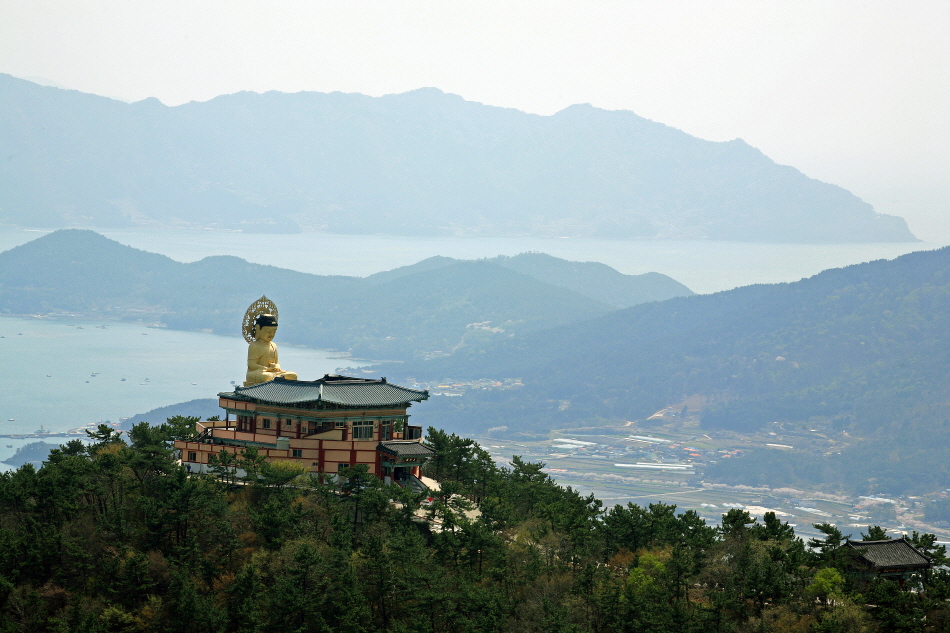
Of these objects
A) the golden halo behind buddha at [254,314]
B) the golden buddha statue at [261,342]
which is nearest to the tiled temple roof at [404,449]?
the golden buddha statue at [261,342]

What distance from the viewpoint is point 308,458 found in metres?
71.6

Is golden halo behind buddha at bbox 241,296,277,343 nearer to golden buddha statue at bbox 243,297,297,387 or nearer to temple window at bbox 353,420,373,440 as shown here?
golden buddha statue at bbox 243,297,297,387

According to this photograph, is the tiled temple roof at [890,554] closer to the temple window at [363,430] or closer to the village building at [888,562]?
the village building at [888,562]

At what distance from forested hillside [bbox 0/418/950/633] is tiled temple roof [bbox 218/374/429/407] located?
4267 mm

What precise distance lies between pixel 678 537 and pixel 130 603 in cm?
3011

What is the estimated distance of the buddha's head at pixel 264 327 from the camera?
7881 centimetres

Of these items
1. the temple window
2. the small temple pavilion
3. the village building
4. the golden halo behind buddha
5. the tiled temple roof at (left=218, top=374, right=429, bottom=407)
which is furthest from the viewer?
the golden halo behind buddha

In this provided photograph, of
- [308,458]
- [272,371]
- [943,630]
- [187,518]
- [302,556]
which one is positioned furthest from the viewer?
[272,371]

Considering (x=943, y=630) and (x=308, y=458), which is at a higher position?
(x=308, y=458)

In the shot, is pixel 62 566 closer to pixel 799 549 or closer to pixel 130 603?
pixel 130 603

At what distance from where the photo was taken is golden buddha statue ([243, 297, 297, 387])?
78.4 m

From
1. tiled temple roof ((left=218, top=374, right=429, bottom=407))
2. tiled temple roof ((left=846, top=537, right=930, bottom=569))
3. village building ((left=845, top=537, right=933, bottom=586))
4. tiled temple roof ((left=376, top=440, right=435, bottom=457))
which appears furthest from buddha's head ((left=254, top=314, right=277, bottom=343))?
village building ((left=845, top=537, right=933, bottom=586))

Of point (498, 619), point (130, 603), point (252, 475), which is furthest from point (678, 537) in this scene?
point (130, 603)

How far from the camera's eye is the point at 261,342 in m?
79.2
